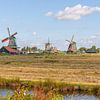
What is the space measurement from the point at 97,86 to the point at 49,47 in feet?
428

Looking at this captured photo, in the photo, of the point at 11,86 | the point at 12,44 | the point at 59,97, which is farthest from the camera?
the point at 12,44

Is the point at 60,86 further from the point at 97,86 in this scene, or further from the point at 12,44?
the point at 12,44

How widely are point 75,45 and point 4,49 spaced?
3036cm

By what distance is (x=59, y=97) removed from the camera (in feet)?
33.8

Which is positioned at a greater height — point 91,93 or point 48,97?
point 48,97

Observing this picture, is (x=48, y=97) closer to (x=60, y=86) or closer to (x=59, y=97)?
(x=59, y=97)

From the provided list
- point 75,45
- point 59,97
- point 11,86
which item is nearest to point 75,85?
point 11,86

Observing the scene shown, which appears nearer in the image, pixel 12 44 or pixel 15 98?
pixel 15 98

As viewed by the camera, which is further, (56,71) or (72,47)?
(72,47)

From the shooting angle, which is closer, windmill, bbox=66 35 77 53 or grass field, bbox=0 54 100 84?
grass field, bbox=0 54 100 84

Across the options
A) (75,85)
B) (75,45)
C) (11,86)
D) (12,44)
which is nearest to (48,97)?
(75,85)

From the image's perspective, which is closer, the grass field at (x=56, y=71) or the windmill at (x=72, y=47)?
the grass field at (x=56, y=71)

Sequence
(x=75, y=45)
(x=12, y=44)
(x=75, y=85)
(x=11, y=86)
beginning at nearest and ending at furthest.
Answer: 1. (x=75, y=85)
2. (x=11, y=86)
3. (x=12, y=44)
4. (x=75, y=45)

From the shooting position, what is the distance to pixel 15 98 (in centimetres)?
949
